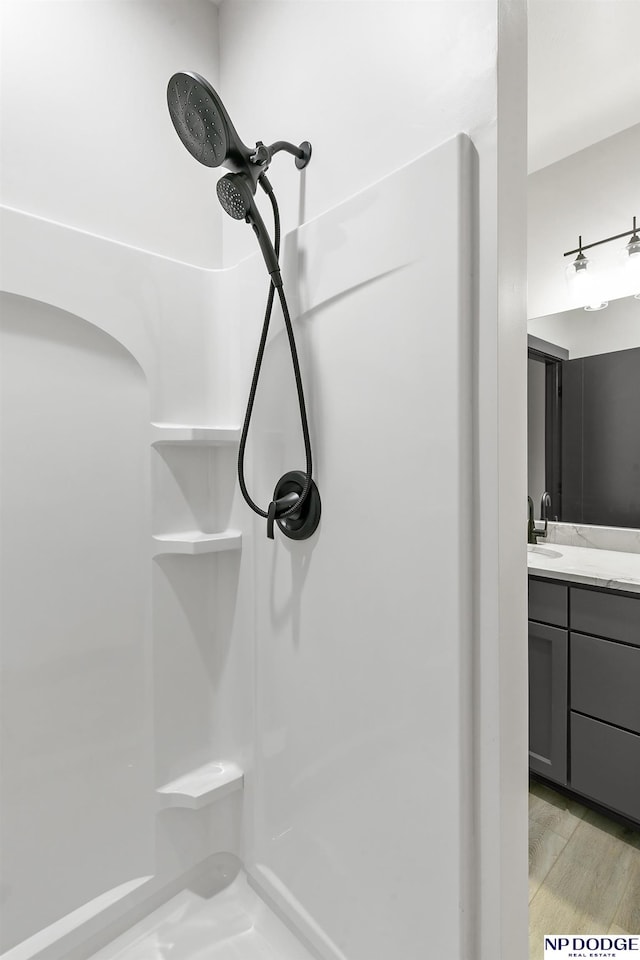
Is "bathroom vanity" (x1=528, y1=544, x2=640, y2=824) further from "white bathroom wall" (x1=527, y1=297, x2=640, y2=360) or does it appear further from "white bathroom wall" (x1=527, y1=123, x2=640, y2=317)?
"white bathroom wall" (x1=527, y1=123, x2=640, y2=317)

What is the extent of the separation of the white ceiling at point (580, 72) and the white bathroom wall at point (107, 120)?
3.84 feet

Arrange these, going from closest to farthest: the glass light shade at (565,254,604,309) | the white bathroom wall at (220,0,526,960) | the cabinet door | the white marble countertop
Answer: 1. the white bathroom wall at (220,0,526,960)
2. the white marble countertop
3. the cabinet door
4. the glass light shade at (565,254,604,309)

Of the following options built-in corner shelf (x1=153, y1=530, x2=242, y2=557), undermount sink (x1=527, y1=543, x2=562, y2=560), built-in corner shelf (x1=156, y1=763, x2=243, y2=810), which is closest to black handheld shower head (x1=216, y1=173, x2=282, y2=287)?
built-in corner shelf (x1=153, y1=530, x2=242, y2=557)

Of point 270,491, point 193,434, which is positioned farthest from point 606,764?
point 193,434

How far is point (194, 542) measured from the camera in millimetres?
1188

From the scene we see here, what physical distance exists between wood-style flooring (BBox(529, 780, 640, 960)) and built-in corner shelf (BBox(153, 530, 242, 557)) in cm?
131

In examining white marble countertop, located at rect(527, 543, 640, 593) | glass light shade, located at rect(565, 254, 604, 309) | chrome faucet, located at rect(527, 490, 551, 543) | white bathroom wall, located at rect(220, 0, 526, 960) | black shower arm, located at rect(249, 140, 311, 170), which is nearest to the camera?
white bathroom wall, located at rect(220, 0, 526, 960)

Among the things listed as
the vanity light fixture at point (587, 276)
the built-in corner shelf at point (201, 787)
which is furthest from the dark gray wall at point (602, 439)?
the built-in corner shelf at point (201, 787)

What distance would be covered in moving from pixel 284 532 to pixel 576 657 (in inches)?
54.0

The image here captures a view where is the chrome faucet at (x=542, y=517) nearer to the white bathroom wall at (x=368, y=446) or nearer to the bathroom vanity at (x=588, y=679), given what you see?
the bathroom vanity at (x=588, y=679)

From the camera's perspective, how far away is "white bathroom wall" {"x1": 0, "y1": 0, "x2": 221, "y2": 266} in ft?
3.34

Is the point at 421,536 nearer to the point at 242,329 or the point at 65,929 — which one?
the point at 242,329

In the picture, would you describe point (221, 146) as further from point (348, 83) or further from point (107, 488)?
point (107, 488)

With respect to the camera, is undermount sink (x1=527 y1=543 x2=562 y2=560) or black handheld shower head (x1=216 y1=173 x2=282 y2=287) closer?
black handheld shower head (x1=216 y1=173 x2=282 y2=287)
